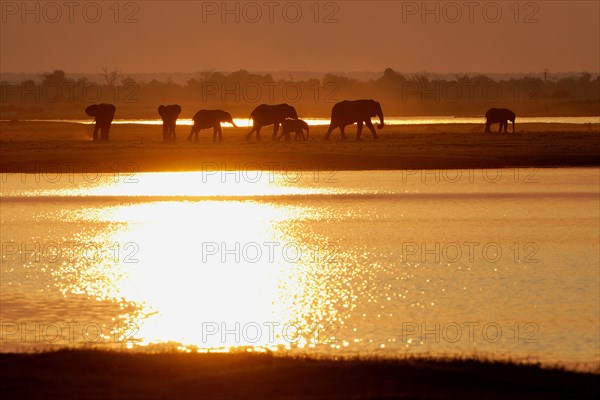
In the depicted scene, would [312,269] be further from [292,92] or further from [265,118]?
[292,92]

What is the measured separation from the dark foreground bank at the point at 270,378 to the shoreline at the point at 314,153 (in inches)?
893

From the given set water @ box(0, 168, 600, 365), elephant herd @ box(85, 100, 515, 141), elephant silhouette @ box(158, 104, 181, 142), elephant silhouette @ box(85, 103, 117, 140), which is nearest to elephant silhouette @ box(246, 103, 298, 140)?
elephant herd @ box(85, 100, 515, 141)

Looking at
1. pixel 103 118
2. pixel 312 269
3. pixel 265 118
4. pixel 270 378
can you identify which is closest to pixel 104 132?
pixel 103 118

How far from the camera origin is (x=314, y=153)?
3338 centimetres

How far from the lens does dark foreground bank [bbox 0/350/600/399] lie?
7418mm

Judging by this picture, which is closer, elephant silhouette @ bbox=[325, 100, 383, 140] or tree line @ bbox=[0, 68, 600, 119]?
elephant silhouette @ bbox=[325, 100, 383, 140]

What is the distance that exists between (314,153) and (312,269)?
63.2ft

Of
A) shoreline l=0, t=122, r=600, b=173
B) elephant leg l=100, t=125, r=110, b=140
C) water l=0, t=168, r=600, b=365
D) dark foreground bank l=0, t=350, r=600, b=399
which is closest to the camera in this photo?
dark foreground bank l=0, t=350, r=600, b=399

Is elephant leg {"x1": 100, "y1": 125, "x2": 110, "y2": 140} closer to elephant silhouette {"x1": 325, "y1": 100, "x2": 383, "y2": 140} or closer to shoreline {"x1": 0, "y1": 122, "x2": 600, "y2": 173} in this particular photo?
shoreline {"x1": 0, "y1": 122, "x2": 600, "y2": 173}

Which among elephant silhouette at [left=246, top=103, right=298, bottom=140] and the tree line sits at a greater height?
the tree line

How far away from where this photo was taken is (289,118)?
148 feet

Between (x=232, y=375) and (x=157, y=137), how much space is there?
114 ft

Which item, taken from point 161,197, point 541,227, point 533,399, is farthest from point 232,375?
point 161,197

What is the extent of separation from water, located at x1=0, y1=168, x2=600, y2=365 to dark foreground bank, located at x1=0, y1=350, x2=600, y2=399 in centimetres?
113
